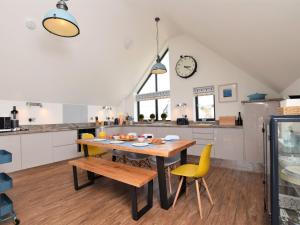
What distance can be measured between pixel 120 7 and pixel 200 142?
355 cm

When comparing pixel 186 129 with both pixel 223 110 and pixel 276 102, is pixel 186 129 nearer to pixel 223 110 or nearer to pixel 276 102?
pixel 223 110

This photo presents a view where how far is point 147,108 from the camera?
5.99m

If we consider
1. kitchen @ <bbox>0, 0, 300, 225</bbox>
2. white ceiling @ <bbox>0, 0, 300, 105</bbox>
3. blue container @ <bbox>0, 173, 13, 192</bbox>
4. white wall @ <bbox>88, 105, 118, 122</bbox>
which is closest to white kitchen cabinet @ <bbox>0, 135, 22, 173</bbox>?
kitchen @ <bbox>0, 0, 300, 225</bbox>

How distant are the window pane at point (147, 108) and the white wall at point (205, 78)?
99cm

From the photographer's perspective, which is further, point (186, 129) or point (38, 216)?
point (186, 129)

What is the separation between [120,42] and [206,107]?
2.89 m

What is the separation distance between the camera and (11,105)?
3.71 metres

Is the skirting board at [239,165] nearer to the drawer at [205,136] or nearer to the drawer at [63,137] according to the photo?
the drawer at [205,136]

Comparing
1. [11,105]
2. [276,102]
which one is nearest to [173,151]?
[276,102]

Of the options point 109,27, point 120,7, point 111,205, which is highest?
point 120,7

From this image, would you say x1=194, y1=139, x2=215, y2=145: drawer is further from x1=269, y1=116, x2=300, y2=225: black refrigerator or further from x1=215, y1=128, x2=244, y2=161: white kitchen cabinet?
x1=269, y1=116, x2=300, y2=225: black refrigerator

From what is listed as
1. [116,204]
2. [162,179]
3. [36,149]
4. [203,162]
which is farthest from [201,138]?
[36,149]

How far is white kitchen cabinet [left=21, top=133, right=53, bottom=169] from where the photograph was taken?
3424mm

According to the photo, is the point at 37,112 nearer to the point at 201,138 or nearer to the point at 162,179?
the point at 162,179
